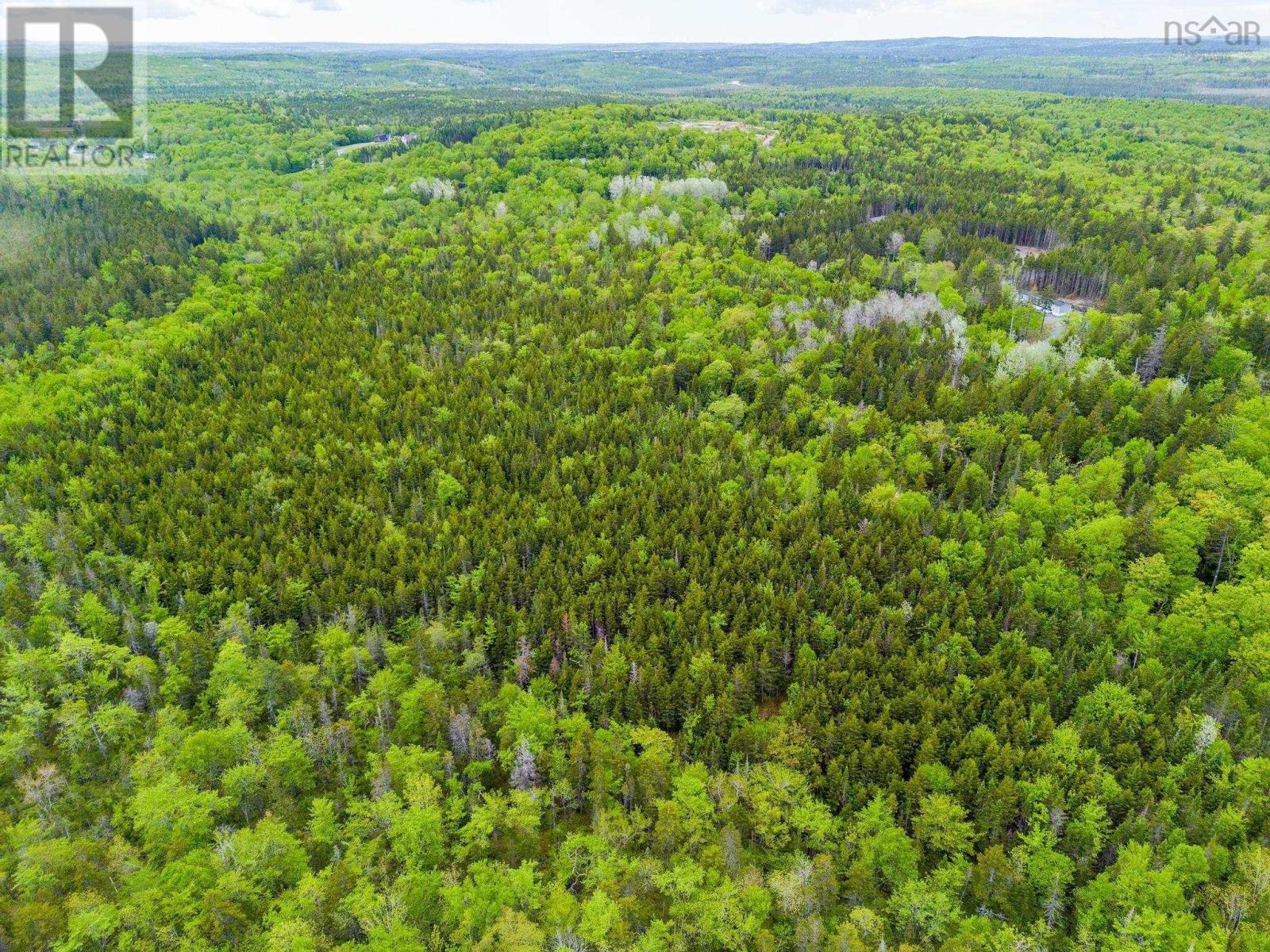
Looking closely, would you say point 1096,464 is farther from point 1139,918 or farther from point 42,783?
point 42,783

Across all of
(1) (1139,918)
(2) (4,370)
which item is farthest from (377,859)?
(2) (4,370)

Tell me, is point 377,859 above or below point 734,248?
below

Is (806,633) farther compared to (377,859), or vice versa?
(806,633)

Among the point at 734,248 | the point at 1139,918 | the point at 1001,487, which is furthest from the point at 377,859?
the point at 734,248

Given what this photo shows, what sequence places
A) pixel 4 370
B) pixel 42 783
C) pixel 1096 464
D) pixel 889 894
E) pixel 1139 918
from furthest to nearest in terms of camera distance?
pixel 4 370 → pixel 1096 464 → pixel 42 783 → pixel 889 894 → pixel 1139 918

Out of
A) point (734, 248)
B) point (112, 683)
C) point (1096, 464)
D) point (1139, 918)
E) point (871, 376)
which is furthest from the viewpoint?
point (734, 248)

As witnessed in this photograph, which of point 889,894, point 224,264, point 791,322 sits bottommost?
point 889,894

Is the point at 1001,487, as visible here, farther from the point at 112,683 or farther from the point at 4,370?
the point at 4,370
